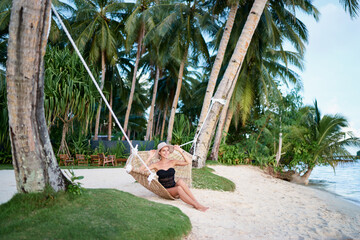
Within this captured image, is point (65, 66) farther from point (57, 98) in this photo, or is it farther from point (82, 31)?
point (82, 31)

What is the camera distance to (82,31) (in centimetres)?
1419

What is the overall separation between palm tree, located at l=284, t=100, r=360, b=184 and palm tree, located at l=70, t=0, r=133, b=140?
8.55 metres

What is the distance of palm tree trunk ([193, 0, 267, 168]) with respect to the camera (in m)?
6.96

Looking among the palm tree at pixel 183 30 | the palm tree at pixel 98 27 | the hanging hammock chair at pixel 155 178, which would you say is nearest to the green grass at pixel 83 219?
the hanging hammock chair at pixel 155 178

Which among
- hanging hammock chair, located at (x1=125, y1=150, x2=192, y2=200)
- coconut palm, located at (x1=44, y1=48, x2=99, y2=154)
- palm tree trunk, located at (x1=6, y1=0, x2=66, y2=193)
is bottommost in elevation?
hanging hammock chair, located at (x1=125, y1=150, x2=192, y2=200)

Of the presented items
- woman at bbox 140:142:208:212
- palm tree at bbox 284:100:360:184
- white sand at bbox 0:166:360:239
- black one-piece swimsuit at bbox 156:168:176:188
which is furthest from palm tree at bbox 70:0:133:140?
black one-piece swimsuit at bbox 156:168:176:188

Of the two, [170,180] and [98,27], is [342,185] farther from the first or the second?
[98,27]

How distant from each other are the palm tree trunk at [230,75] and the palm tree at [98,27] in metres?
7.42

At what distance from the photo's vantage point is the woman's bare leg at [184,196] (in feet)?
13.2

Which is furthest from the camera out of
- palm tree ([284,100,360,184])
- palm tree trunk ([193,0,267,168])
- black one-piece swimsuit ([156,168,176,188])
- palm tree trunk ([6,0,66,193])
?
palm tree ([284,100,360,184])

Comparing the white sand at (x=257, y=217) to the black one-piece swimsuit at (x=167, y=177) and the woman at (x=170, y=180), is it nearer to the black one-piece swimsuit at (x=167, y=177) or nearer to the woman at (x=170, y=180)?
the woman at (x=170, y=180)

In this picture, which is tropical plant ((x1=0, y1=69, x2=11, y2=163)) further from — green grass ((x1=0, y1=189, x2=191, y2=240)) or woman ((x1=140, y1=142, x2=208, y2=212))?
green grass ((x1=0, y1=189, x2=191, y2=240))

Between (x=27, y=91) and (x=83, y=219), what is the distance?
125 centimetres

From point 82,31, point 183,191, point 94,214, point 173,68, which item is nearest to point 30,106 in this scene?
point 94,214
